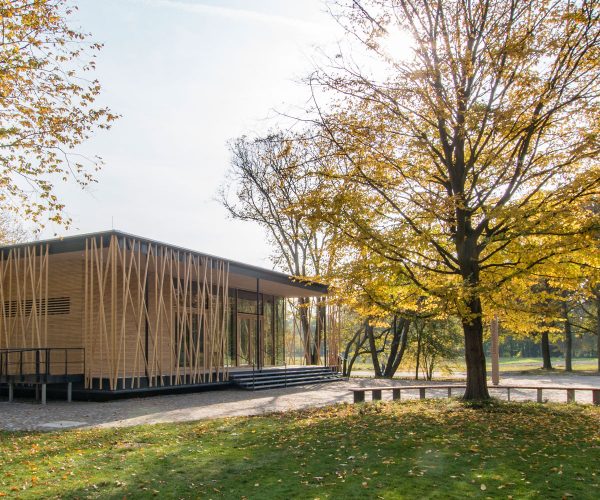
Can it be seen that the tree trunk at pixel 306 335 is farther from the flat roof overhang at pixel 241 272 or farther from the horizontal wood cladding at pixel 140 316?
the horizontal wood cladding at pixel 140 316

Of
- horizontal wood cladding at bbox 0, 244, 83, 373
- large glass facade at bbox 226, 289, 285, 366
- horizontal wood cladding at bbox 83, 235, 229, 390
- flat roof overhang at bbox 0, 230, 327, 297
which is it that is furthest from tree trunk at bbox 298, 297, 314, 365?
horizontal wood cladding at bbox 0, 244, 83, 373

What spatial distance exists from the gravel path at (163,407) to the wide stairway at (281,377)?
37.8 inches

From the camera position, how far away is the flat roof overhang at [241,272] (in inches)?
639

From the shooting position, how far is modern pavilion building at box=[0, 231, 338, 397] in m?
16.1

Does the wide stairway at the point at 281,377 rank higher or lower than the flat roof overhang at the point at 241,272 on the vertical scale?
lower

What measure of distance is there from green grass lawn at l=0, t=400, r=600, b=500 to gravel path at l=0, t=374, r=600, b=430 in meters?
1.63

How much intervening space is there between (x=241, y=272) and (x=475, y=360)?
10.5 meters

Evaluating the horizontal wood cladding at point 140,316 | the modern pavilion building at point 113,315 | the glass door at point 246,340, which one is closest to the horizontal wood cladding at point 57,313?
the modern pavilion building at point 113,315

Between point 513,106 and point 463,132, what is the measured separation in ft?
3.32

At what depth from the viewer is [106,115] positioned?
1201cm

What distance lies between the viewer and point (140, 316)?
16.4 metres

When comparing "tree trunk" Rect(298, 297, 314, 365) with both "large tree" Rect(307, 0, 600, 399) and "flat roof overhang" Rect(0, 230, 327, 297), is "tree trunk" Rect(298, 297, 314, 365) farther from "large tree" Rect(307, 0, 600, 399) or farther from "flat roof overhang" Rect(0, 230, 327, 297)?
"large tree" Rect(307, 0, 600, 399)

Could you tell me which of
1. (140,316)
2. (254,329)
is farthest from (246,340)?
(140,316)

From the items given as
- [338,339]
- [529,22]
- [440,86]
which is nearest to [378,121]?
[440,86]
